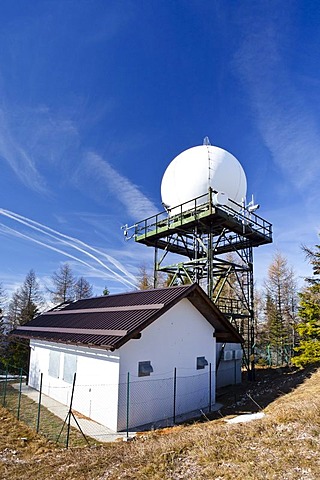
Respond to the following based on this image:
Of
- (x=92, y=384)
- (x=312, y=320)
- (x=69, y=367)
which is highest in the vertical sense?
(x=312, y=320)

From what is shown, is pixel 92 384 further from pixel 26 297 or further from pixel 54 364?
pixel 26 297

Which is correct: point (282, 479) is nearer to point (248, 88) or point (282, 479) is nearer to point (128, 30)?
point (248, 88)

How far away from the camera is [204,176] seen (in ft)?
59.8

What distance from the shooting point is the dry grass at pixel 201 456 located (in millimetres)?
5305

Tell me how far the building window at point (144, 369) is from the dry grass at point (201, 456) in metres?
2.26

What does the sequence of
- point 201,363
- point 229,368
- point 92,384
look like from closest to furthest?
point 92,384
point 201,363
point 229,368

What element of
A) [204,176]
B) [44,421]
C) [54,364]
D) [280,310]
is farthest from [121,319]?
[280,310]

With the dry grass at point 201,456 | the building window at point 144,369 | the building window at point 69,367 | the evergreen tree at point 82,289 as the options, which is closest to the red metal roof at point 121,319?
the building window at point 69,367

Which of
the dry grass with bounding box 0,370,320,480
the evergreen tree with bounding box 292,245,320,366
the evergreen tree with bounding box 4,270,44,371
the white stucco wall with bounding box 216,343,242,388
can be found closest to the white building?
the dry grass with bounding box 0,370,320,480

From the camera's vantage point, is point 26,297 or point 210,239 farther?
point 26,297

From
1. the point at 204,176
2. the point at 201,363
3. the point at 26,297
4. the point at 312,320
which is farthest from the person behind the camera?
the point at 26,297

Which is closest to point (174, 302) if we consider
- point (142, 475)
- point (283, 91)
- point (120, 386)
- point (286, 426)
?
point (120, 386)

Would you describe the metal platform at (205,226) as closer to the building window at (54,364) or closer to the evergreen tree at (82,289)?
the building window at (54,364)

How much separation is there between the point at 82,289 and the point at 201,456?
38.1m
